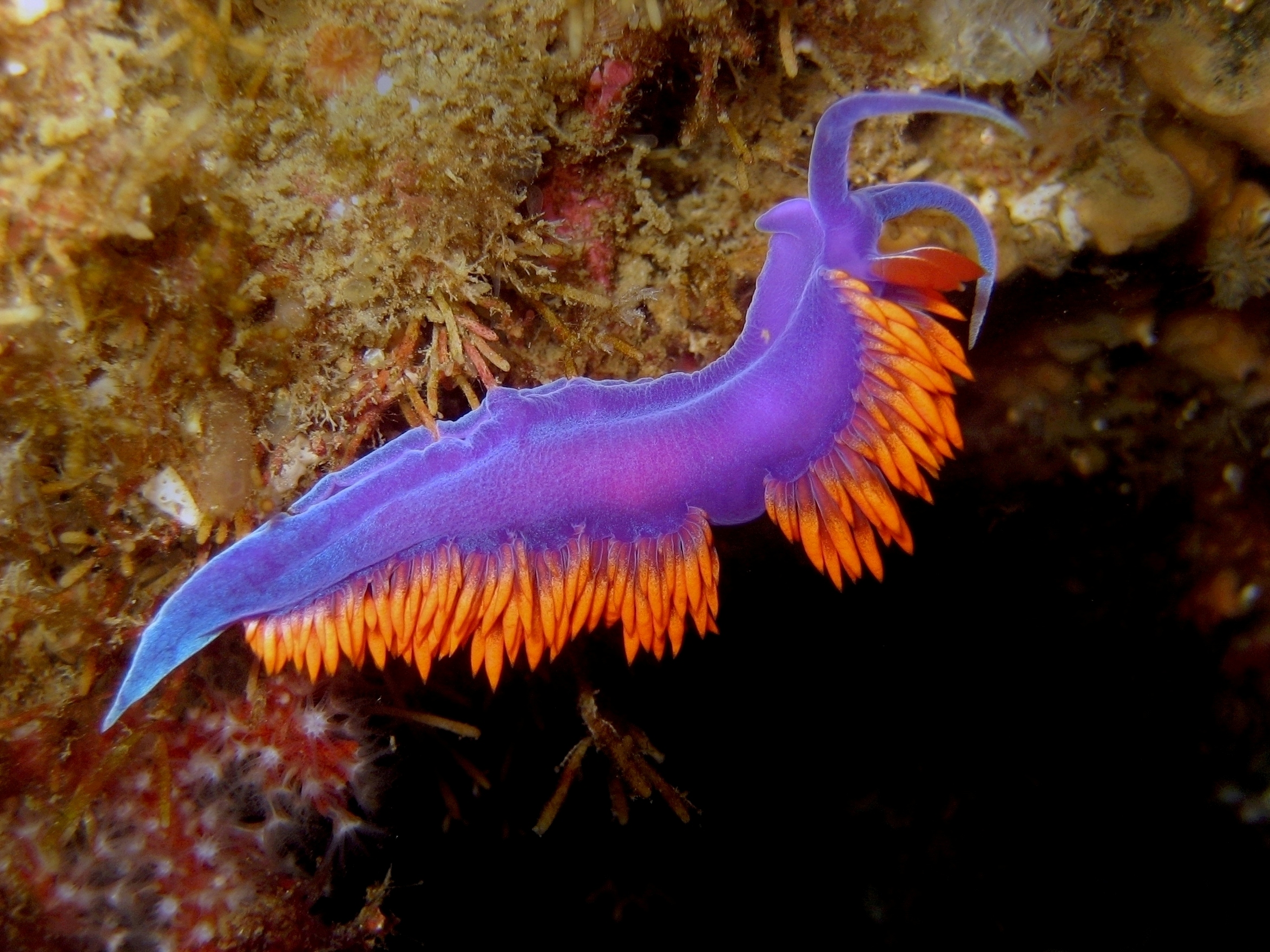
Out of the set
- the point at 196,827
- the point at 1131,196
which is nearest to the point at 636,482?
the point at 1131,196

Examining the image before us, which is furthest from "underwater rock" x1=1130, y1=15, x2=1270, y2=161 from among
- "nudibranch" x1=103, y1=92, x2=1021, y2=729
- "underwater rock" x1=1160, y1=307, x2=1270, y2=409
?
"underwater rock" x1=1160, y1=307, x2=1270, y2=409

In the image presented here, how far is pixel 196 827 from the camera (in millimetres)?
2949

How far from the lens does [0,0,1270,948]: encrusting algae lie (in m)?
1.92

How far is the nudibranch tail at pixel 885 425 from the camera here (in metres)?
2.32

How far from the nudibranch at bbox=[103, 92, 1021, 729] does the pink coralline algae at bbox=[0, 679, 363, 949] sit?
0.75 m

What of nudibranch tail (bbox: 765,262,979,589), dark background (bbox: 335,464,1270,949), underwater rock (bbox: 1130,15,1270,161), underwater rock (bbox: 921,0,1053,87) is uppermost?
underwater rock (bbox: 921,0,1053,87)

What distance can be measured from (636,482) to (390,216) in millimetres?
1209

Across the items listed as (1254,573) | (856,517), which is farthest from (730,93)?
(1254,573)

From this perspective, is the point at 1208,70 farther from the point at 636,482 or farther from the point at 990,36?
the point at 636,482

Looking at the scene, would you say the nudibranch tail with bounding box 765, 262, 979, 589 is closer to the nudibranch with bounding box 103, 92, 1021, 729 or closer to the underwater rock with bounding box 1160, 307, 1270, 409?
the nudibranch with bounding box 103, 92, 1021, 729

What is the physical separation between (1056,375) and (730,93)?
2.32 m

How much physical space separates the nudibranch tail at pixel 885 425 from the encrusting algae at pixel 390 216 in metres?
0.05

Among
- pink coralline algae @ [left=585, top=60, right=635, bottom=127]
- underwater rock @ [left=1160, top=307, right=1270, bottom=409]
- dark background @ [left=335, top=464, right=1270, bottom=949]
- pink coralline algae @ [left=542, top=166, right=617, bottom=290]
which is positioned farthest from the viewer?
dark background @ [left=335, top=464, right=1270, bottom=949]

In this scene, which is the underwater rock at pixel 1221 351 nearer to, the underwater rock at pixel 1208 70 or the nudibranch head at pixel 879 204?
the underwater rock at pixel 1208 70
